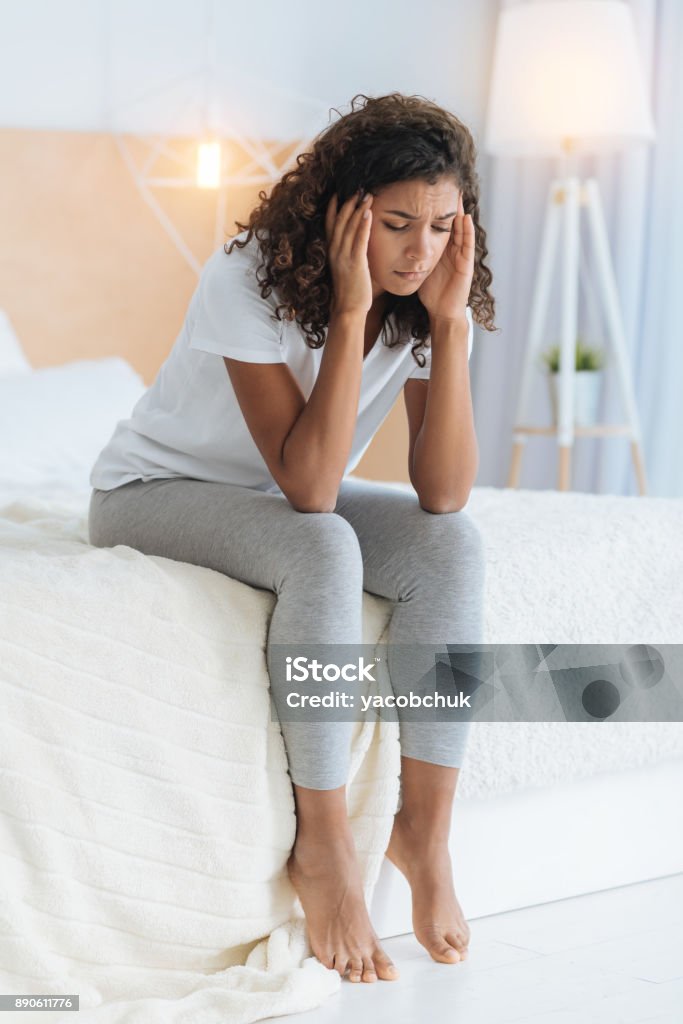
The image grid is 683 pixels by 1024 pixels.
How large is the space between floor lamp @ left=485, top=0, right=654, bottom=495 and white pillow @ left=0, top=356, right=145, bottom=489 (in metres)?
1.21

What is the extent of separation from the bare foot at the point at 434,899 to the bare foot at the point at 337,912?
7cm

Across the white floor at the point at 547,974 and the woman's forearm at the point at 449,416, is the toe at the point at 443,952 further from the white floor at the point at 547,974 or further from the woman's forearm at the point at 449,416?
the woman's forearm at the point at 449,416

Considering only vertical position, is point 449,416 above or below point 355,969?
above

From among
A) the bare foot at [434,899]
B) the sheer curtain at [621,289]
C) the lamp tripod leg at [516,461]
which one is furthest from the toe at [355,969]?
the sheer curtain at [621,289]

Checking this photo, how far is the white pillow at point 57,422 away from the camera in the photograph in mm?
2203

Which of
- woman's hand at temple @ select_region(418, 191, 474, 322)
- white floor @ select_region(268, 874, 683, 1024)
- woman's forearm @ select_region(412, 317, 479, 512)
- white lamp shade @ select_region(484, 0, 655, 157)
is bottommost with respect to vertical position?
white floor @ select_region(268, 874, 683, 1024)

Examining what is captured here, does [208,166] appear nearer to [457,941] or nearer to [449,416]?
[449,416]

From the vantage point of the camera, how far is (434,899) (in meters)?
1.32

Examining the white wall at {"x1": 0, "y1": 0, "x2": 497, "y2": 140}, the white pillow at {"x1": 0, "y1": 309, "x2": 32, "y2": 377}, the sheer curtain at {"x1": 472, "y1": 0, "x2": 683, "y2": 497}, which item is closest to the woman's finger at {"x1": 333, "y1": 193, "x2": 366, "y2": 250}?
the white pillow at {"x1": 0, "y1": 309, "x2": 32, "y2": 377}

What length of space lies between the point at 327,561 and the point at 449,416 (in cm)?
29

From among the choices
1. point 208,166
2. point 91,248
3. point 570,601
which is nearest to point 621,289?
point 208,166

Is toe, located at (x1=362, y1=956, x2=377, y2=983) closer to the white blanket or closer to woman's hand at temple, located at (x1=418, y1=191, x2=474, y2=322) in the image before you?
the white blanket

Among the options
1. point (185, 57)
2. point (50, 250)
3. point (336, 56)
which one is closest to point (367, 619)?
point (50, 250)

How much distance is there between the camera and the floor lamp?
301 centimetres
